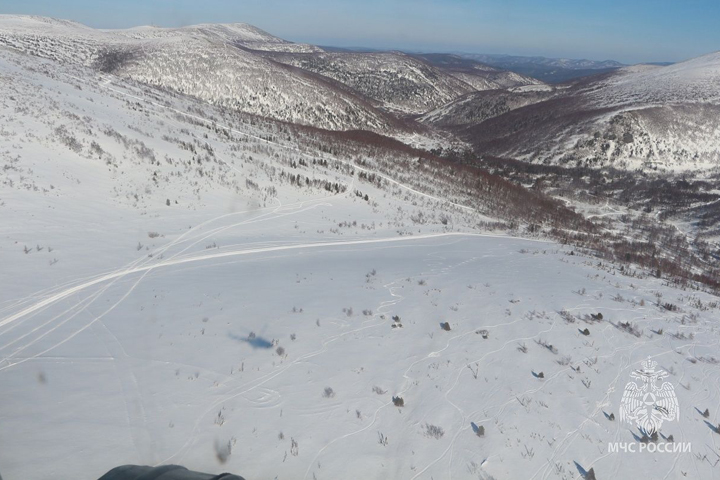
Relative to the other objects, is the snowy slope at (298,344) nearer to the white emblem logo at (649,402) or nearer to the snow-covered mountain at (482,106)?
the white emblem logo at (649,402)

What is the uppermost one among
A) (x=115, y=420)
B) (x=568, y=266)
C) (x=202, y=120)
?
(x=202, y=120)

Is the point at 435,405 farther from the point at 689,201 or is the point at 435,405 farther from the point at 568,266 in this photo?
the point at 689,201

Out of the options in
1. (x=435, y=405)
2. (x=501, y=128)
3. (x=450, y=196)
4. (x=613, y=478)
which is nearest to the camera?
(x=613, y=478)

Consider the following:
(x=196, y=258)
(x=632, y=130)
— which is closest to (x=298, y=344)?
(x=196, y=258)

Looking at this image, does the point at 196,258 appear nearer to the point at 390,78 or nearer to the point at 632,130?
the point at 632,130

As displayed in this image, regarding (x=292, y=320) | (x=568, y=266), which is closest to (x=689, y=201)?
(x=568, y=266)

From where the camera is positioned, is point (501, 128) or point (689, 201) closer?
point (689, 201)

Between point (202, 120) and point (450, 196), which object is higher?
point (202, 120)

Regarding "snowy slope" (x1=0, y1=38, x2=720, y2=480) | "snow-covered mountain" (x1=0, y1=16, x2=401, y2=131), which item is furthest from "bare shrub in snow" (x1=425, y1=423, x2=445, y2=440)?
"snow-covered mountain" (x1=0, y1=16, x2=401, y2=131)
